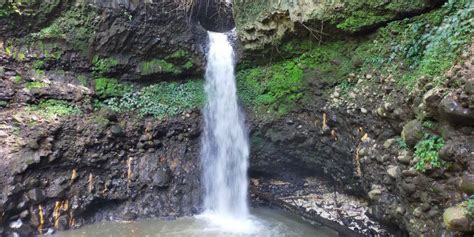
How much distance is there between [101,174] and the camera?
21.5ft

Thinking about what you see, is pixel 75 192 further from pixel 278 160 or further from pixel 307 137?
pixel 307 137

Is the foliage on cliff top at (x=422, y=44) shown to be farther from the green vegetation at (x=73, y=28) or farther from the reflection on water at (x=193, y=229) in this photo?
the green vegetation at (x=73, y=28)

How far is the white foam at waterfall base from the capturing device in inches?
283

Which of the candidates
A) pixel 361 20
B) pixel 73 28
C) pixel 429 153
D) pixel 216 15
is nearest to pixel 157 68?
pixel 73 28

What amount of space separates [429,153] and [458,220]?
3.02ft

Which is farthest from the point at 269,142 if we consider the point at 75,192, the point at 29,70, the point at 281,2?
the point at 29,70

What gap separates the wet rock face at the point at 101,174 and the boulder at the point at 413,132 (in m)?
4.49

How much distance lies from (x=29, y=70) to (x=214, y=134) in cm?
408

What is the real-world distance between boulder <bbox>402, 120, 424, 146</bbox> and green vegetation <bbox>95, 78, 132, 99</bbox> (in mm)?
5747

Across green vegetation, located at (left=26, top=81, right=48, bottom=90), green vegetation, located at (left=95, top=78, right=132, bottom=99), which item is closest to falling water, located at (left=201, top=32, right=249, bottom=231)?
green vegetation, located at (left=95, top=78, right=132, bottom=99)

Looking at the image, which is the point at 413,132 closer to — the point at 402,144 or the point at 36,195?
the point at 402,144

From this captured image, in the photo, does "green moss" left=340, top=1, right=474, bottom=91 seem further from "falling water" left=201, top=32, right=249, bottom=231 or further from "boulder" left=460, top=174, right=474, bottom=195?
"falling water" left=201, top=32, right=249, bottom=231

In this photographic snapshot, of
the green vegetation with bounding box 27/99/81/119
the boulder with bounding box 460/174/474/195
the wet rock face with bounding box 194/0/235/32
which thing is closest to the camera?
the boulder with bounding box 460/174/474/195

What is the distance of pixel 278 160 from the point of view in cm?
754
